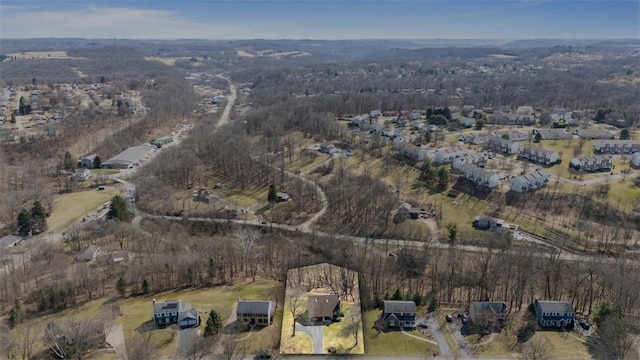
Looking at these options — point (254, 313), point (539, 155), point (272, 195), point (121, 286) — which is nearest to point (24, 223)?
point (121, 286)

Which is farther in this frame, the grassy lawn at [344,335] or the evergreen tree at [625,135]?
the evergreen tree at [625,135]

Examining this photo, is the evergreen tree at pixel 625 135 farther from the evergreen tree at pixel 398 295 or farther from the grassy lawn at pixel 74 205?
the grassy lawn at pixel 74 205

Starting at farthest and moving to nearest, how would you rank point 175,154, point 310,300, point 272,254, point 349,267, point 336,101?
1. point 336,101
2. point 175,154
3. point 272,254
4. point 349,267
5. point 310,300

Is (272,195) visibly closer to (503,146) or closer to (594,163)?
(503,146)

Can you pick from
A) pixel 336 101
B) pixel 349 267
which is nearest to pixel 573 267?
pixel 349 267

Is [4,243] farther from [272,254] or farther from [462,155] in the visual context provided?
[462,155]

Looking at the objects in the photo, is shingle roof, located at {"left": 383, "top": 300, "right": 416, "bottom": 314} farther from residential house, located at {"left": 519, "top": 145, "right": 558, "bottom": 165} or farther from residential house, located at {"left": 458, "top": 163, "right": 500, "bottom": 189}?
residential house, located at {"left": 519, "top": 145, "right": 558, "bottom": 165}

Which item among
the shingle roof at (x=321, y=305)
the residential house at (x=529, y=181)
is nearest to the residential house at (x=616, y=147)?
the residential house at (x=529, y=181)
